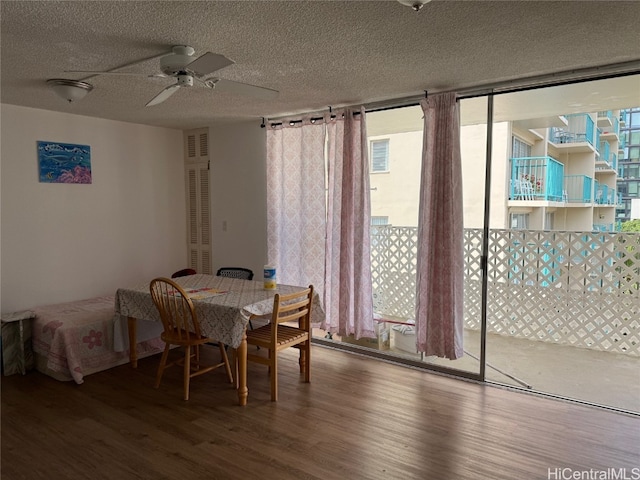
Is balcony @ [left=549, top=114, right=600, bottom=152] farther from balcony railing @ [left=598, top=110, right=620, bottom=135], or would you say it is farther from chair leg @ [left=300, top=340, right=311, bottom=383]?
chair leg @ [left=300, top=340, right=311, bottom=383]

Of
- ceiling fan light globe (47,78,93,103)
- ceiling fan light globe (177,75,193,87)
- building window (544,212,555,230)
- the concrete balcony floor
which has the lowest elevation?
the concrete balcony floor

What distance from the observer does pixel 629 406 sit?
3.01 m

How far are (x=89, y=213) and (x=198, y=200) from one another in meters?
1.20

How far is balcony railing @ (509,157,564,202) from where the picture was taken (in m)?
6.19

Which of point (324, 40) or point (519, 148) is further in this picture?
point (519, 148)

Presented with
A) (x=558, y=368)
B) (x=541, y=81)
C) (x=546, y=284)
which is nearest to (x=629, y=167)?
(x=546, y=284)

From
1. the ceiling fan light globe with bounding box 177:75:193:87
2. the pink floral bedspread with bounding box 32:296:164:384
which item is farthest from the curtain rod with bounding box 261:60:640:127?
the pink floral bedspread with bounding box 32:296:164:384

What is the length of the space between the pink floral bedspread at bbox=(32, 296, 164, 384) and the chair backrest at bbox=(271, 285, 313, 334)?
159 centimetres

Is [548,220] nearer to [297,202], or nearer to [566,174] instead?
[566,174]

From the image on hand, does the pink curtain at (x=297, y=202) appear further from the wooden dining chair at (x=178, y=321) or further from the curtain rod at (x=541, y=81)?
the wooden dining chair at (x=178, y=321)

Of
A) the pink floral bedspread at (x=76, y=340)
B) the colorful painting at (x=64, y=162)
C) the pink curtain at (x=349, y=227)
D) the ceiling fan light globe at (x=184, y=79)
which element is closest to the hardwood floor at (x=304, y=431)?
the pink floral bedspread at (x=76, y=340)

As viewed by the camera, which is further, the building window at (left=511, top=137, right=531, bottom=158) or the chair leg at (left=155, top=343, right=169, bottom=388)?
the building window at (left=511, top=137, right=531, bottom=158)

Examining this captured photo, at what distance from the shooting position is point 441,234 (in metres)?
3.37

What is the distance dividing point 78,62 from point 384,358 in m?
3.24
